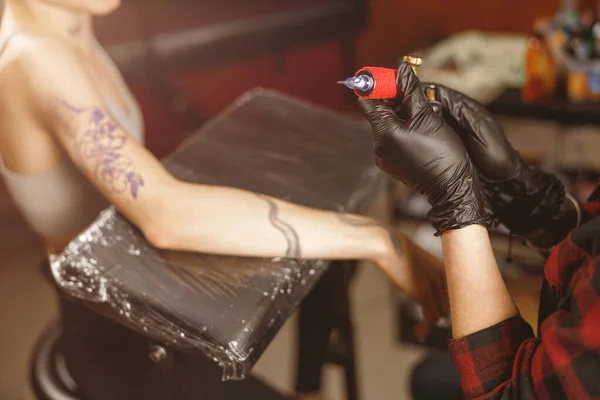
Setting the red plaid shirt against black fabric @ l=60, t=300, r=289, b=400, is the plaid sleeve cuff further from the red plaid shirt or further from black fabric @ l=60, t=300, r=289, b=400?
black fabric @ l=60, t=300, r=289, b=400

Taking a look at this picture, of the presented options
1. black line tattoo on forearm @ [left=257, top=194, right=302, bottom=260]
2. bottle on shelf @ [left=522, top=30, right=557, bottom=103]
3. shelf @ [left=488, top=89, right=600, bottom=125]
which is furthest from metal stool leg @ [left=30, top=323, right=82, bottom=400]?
bottle on shelf @ [left=522, top=30, right=557, bottom=103]

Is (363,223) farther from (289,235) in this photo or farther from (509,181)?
(509,181)

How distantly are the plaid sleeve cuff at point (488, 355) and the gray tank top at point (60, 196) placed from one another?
2.34 feet

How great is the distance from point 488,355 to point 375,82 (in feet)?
1.29

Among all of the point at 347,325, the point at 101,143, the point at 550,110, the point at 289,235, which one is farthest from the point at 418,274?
the point at 550,110

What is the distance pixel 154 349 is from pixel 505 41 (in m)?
2.02

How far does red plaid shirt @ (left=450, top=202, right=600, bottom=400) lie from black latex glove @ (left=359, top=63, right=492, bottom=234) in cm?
13

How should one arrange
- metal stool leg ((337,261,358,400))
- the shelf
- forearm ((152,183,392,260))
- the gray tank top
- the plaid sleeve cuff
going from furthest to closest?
the shelf < metal stool leg ((337,261,358,400)) < the gray tank top < forearm ((152,183,392,260)) < the plaid sleeve cuff

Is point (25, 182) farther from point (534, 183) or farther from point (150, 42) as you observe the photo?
point (150, 42)

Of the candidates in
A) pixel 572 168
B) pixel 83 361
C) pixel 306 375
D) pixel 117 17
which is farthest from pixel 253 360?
pixel 572 168

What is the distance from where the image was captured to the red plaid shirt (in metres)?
0.70

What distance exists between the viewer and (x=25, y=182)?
114cm

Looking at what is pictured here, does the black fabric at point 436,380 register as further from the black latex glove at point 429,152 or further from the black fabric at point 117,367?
the black latex glove at point 429,152

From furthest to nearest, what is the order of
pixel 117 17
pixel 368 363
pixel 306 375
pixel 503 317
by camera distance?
pixel 117 17
pixel 368 363
pixel 306 375
pixel 503 317
